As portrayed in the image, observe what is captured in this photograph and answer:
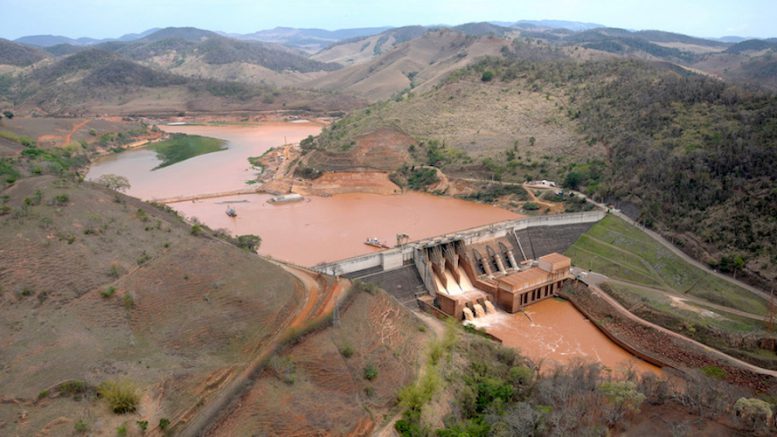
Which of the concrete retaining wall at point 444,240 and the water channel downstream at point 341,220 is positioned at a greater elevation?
the concrete retaining wall at point 444,240

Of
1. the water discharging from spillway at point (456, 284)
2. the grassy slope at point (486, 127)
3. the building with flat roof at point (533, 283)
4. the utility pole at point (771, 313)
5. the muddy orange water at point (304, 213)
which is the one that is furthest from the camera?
the grassy slope at point (486, 127)

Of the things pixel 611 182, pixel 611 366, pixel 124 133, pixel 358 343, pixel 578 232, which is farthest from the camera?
pixel 124 133

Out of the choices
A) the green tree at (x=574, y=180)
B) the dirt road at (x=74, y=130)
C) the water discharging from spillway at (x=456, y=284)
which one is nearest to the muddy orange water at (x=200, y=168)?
the dirt road at (x=74, y=130)

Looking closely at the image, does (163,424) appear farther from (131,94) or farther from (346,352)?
(131,94)

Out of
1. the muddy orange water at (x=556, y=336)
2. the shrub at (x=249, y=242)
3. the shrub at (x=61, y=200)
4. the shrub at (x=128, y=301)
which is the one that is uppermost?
the shrub at (x=61, y=200)

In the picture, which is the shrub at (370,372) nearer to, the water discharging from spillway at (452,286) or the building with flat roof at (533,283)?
the water discharging from spillway at (452,286)

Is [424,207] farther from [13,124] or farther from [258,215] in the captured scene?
[13,124]

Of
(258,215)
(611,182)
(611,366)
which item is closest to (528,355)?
(611,366)
